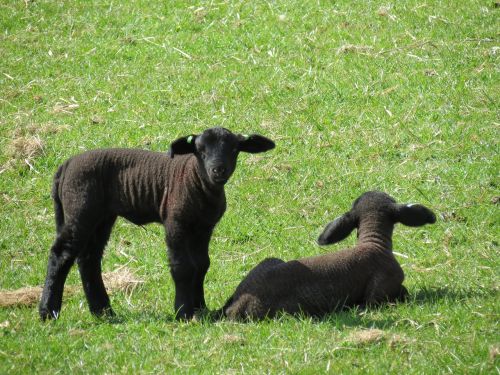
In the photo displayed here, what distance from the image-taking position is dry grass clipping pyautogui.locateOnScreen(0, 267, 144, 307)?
39.6 ft

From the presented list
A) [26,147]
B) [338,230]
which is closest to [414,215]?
[338,230]

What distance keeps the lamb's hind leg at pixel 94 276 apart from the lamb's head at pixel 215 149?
4.53ft

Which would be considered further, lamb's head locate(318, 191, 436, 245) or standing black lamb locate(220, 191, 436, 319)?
lamb's head locate(318, 191, 436, 245)

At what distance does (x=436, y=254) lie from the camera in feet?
41.4

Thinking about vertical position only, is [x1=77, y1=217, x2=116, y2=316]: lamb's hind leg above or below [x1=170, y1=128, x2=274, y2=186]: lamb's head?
below

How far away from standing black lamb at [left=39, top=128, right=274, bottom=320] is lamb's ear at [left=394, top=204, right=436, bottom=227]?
1737 mm

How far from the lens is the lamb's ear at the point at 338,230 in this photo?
11.8 m

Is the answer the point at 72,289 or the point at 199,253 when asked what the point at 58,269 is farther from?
the point at 199,253

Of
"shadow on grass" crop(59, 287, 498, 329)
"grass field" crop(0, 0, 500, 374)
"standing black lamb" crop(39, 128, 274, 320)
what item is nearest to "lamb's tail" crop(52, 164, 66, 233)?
"standing black lamb" crop(39, 128, 274, 320)

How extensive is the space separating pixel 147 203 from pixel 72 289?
1.97m

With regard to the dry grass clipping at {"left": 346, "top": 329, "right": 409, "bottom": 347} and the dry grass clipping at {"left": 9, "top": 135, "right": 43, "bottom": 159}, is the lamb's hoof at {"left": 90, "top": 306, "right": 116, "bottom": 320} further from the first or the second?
the dry grass clipping at {"left": 9, "top": 135, "right": 43, "bottom": 159}

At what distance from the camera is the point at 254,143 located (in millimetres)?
11375

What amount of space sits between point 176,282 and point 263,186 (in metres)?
4.06

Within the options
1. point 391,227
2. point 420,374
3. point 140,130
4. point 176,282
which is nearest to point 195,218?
point 176,282
